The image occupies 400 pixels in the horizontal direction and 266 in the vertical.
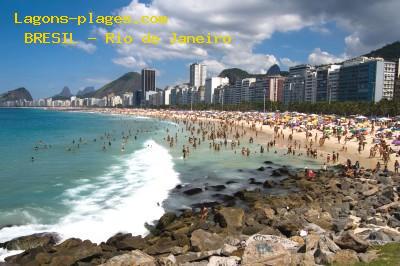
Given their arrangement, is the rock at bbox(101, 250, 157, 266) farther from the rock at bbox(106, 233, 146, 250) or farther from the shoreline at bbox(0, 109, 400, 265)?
the rock at bbox(106, 233, 146, 250)

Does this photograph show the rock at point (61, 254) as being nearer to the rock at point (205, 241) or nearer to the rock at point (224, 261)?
the rock at point (205, 241)

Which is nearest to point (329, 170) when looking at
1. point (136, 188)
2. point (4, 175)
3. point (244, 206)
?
point (244, 206)

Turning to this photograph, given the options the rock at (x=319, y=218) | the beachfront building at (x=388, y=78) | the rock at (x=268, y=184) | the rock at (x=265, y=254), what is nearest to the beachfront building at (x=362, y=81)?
the beachfront building at (x=388, y=78)

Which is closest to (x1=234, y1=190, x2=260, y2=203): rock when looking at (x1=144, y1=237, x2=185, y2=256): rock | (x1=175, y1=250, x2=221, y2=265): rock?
(x1=144, y1=237, x2=185, y2=256): rock

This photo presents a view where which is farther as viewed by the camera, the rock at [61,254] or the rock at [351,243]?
the rock at [61,254]

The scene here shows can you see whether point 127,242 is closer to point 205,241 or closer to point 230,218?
point 205,241

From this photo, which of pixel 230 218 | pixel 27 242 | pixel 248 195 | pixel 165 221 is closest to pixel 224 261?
pixel 230 218

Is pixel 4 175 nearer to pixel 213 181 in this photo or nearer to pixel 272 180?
pixel 213 181

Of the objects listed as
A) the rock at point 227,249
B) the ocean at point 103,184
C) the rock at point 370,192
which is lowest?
the ocean at point 103,184
